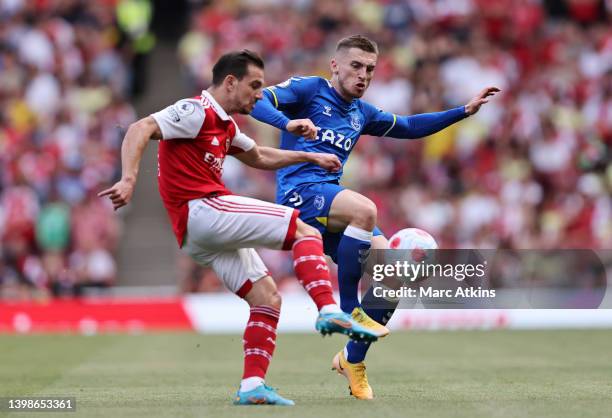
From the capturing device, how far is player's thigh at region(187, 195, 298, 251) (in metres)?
8.18

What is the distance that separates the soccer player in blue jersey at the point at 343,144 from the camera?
9.39 meters

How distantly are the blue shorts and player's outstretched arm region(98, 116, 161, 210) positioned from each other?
1863 mm

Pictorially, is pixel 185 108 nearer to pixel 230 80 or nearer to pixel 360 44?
pixel 230 80

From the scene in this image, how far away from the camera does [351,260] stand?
371 inches

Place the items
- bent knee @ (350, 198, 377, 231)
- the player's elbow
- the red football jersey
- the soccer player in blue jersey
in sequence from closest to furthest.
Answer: the player's elbow, the red football jersey, bent knee @ (350, 198, 377, 231), the soccer player in blue jersey

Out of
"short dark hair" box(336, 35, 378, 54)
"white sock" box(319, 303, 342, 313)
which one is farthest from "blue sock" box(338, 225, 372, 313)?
"short dark hair" box(336, 35, 378, 54)

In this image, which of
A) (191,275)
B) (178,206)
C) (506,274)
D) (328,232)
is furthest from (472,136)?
(178,206)

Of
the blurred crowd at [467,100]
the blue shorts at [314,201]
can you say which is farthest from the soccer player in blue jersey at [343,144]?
the blurred crowd at [467,100]

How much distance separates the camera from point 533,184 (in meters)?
21.0

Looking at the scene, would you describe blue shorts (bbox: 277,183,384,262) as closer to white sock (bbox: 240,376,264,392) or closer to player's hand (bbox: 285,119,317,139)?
player's hand (bbox: 285,119,317,139)

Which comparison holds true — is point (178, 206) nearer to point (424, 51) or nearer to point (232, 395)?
point (232, 395)

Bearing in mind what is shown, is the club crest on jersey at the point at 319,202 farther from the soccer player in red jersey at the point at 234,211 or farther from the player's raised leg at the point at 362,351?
the soccer player in red jersey at the point at 234,211

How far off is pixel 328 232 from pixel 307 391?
4.42 feet

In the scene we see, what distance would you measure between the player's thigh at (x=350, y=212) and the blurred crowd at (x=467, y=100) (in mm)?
10575
